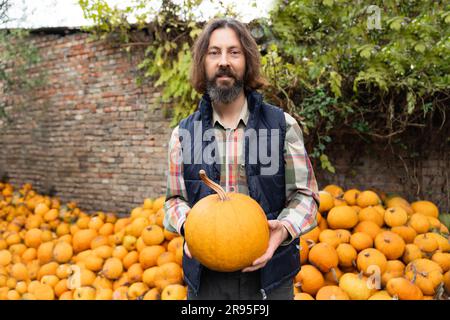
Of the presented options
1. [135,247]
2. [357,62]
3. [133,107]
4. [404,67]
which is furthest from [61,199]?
[404,67]

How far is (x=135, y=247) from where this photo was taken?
133 inches

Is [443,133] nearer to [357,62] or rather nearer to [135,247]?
[357,62]

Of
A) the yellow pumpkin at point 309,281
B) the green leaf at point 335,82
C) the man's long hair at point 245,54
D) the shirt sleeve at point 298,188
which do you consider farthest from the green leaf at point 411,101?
the shirt sleeve at point 298,188

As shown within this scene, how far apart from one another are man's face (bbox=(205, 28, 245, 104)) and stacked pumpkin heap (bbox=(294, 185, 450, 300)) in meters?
1.59

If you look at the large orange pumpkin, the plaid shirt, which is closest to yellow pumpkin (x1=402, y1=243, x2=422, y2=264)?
the plaid shirt

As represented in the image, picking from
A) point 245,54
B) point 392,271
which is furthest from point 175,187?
point 392,271

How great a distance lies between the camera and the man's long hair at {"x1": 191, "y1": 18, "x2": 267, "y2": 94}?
1.57m

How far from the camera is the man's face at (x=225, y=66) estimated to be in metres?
1.50

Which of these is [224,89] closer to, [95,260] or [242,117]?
[242,117]

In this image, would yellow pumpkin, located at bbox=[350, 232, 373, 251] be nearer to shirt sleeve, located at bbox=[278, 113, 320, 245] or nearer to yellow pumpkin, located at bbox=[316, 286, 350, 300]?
yellow pumpkin, located at bbox=[316, 286, 350, 300]

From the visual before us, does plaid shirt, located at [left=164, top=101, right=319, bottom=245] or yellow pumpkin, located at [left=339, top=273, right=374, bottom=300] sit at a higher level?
plaid shirt, located at [left=164, top=101, right=319, bottom=245]

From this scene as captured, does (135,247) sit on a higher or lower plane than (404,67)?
lower

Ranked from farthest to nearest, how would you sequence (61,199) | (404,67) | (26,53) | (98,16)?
(61,199) < (26,53) < (98,16) < (404,67)
